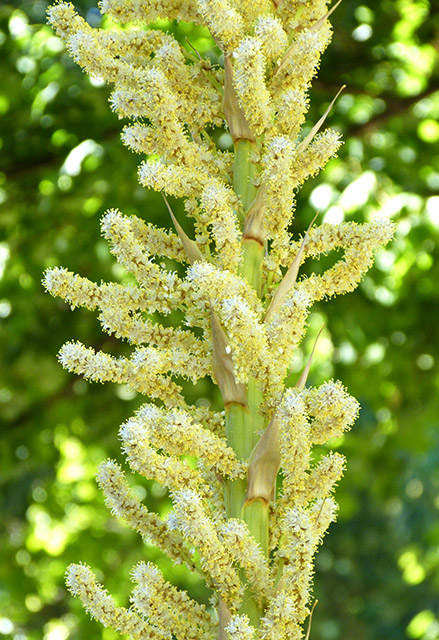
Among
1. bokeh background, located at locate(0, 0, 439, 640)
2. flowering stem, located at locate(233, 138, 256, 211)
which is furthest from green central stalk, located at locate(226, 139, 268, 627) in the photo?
bokeh background, located at locate(0, 0, 439, 640)

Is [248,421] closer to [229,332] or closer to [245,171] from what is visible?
[229,332]

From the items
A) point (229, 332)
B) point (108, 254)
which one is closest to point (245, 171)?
point (229, 332)

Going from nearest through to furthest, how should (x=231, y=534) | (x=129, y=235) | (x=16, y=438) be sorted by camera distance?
1. (x=231, y=534)
2. (x=129, y=235)
3. (x=16, y=438)

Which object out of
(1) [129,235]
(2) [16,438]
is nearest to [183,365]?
(1) [129,235]

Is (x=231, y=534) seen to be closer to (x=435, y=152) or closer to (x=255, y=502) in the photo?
(x=255, y=502)

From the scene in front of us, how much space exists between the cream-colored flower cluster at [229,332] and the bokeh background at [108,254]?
181cm

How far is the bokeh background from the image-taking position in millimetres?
3020

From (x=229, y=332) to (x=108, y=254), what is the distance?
8.50ft

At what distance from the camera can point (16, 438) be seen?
148 inches

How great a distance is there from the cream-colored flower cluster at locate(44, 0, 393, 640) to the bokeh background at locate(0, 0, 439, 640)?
5.93ft

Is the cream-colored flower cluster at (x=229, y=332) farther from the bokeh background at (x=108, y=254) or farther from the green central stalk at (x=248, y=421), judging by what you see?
the bokeh background at (x=108, y=254)

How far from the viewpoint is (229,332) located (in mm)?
678

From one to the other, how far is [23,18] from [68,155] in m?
0.53

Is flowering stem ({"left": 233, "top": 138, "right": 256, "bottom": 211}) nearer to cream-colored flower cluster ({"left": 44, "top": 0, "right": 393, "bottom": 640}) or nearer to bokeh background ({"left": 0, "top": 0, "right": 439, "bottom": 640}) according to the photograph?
cream-colored flower cluster ({"left": 44, "top": 0, "right": 393, "bottom": 640})
